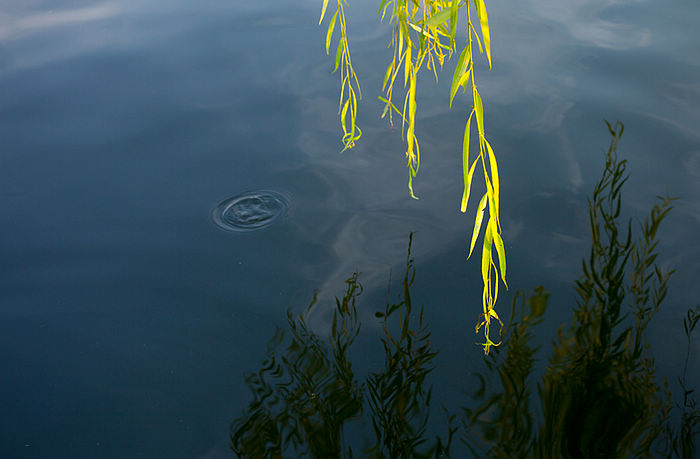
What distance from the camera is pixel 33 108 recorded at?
287 cm

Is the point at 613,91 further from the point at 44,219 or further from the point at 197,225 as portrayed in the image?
the point at 44,219

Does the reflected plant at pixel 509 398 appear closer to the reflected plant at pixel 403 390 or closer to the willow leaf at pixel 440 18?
the reflected plant at pixel 403 390

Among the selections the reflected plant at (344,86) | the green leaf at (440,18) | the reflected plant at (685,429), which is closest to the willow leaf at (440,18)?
the green leaf at (440,18)

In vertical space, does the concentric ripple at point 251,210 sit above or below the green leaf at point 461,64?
below

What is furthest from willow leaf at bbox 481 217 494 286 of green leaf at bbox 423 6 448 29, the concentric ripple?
the concentric ripple

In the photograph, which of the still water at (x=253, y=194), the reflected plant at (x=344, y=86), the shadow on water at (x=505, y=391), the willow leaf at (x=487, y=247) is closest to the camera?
the willow leaf at (x=487, y=247)

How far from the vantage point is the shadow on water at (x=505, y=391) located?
4.99 ft

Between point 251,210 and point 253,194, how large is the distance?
9 centimetres

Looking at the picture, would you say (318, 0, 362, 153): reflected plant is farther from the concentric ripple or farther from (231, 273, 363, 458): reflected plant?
(231, 273, 363, 458): reflected plant

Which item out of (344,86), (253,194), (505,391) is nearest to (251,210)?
(253,194)

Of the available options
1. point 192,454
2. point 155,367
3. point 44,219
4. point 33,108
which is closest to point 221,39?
point 33,108

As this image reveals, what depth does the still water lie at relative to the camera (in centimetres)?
174

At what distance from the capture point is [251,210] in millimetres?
2236

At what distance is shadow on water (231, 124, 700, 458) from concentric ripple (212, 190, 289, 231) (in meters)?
0.43
